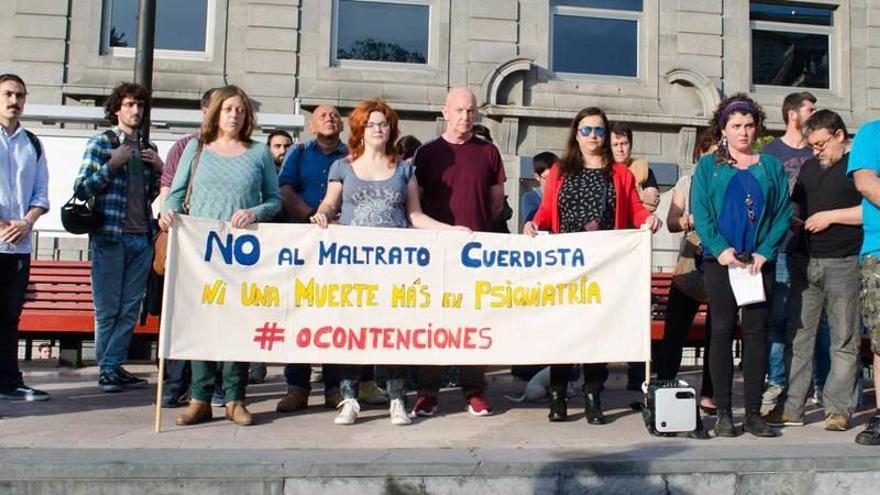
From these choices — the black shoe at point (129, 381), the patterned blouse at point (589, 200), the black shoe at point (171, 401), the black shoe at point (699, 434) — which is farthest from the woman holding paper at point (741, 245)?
the black shoe at point (129, 381)

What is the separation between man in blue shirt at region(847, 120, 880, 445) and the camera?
14.9 ft

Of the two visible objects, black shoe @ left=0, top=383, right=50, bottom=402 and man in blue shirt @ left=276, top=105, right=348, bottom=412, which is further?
man in blue shirt @ left=276, top=105, right=348, bottom=412

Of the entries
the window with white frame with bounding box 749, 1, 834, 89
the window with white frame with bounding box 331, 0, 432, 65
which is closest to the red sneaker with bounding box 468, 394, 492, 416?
the window with white frame with bounding box 331, 0, 432, 65

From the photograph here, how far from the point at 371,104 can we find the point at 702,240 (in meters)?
2.18

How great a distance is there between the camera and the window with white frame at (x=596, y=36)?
47.4 feet

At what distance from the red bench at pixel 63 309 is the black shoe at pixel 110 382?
1.40 metres

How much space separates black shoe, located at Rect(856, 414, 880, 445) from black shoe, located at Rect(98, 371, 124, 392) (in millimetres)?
4888

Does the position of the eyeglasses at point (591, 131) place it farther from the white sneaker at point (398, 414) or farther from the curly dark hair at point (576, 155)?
the white sneaker at point (398, 414)

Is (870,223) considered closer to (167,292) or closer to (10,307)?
(167,292)

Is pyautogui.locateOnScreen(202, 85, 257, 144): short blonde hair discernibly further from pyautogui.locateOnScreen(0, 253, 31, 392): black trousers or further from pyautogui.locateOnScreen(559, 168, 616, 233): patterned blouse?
pyautogui.locateOnScreen(559, 168, 616, 233): patterned blouse

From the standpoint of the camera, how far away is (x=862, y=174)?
15.2ft

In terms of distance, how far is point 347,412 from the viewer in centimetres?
488

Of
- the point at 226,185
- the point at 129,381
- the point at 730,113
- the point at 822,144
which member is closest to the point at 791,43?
the point at 822,144

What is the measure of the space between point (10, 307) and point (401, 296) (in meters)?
2.64
